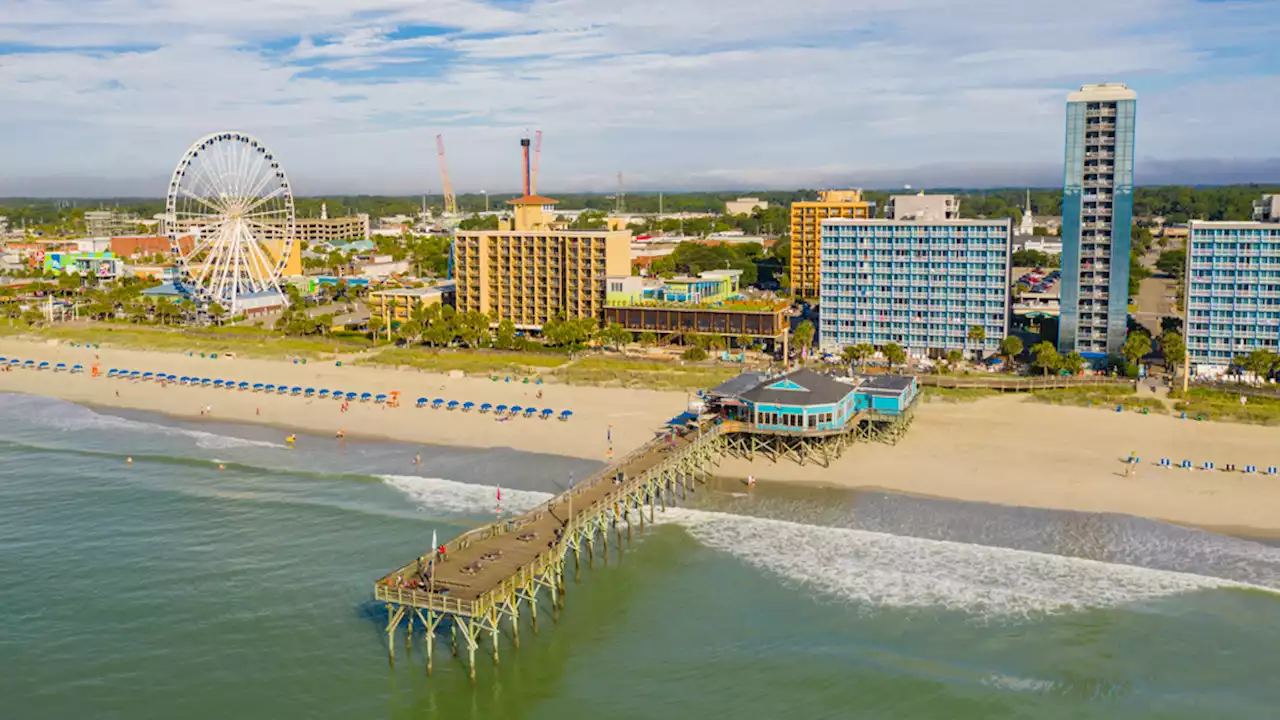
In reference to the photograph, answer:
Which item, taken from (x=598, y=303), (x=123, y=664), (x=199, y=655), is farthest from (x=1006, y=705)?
(x=598, y=303)

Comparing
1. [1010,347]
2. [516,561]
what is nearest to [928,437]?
[1010,347]

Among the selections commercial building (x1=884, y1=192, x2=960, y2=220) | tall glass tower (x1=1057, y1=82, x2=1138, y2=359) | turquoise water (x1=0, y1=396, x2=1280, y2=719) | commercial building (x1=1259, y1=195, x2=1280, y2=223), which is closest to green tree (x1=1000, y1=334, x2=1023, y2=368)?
tall glass tower (x1=1057, y1=82, x2=1138, y2=359)

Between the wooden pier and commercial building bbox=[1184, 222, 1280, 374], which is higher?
commercial building bbox=[1184, 222, 1280, 374]

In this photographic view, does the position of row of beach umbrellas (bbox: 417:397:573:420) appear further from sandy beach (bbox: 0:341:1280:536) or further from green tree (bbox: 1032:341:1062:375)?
green tree (bbox: 1032:341:1062:375)

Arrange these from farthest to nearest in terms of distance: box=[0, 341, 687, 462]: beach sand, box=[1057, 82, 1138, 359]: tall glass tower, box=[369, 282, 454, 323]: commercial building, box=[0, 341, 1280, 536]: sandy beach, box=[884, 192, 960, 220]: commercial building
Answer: box=[369, 282, 454, 323]: commercial building < box=[884, 192, 960, 220]: commercial building < box=[1057, 82, 1138, 359]: tall glass tower < box=[0, 341, 687, 462]: beach sand < box=[0, 341, 1280, 536]: sandy beach

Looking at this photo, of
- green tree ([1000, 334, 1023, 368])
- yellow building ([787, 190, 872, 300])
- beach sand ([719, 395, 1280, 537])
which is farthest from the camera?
yellow building ([787, 190, 872, 300])

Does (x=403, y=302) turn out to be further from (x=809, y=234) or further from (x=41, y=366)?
(x=809, y=234)

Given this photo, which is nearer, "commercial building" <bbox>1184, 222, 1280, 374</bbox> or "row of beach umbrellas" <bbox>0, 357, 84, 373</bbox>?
"commercial building" <bbox>1184, 222, 1280, 374</bbox>

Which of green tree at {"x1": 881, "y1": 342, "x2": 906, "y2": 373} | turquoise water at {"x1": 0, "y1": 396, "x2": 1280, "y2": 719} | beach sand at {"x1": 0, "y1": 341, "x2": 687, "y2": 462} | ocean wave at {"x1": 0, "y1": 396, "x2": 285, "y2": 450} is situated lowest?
turquoise water at {"x1": 0, "y1": 396, "x2": 1280, "y2": 719}
